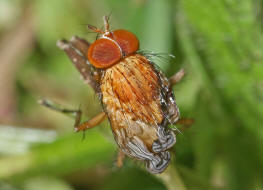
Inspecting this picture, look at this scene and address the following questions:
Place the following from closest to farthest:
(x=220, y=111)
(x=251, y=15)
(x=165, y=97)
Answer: (x=165, y=97) → (x=251, y=15) → (x=220, y=111)

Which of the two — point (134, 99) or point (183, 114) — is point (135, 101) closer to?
point (134, 99)

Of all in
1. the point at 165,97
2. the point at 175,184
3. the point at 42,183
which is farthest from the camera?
the point at 42,183

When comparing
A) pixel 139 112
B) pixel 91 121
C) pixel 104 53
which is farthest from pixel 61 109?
pixel 139 112

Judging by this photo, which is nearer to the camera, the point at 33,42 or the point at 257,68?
the point at 257,68

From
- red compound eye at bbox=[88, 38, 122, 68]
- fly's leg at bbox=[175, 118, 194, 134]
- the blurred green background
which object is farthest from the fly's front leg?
fly's leg at bbox=[175, 118, 194, 134]

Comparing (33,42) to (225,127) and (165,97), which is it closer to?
(225,127)

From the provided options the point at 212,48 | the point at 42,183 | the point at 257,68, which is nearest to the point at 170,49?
the point at 212,48

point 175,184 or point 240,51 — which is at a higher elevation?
point 240,51
